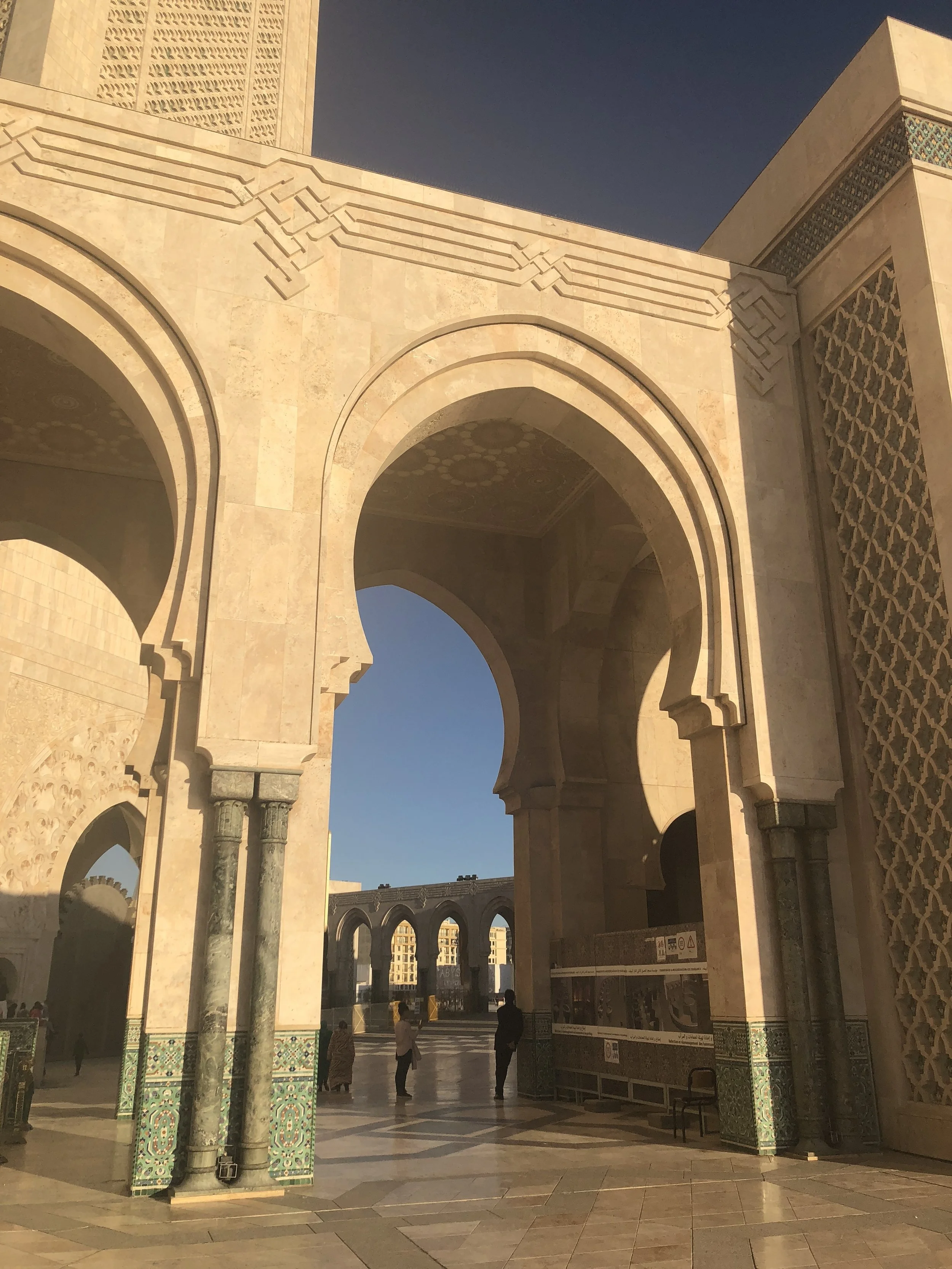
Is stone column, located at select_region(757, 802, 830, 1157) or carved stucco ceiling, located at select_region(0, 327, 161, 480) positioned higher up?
carved stucco ceiling, located at select_region(0, 327, 161, 480)

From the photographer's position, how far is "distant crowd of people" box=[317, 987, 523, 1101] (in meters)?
8.07

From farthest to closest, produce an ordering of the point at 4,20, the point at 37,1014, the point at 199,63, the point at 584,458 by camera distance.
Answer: the point at 37,1014, the point at 199,63, the point at 4,20, the point at 584,458

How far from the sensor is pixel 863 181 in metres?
6.26

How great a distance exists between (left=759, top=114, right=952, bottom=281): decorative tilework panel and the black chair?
5368mm

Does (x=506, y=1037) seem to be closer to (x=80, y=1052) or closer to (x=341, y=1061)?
A: (x=341, y=1061)

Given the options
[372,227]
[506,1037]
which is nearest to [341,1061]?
[506,1037]

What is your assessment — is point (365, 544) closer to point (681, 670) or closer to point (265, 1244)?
point (681, 670)

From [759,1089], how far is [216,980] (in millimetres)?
2939

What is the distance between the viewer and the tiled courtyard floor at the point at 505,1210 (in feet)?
10.6

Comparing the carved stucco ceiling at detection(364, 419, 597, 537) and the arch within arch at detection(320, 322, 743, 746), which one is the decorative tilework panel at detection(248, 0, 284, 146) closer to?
the carved stucco ceiling at detection(364, 419, 597, 537)

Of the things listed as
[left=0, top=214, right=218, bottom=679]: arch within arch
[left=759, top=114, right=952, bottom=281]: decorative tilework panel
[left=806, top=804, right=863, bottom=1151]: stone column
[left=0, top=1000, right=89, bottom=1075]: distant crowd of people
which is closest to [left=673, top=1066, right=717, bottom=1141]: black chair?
[left=806, top=804, right=863, bottom=1151]: stone column

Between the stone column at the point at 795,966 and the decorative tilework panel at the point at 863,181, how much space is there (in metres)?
3.83

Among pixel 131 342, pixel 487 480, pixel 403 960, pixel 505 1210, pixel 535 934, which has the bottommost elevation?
pixel 505 1210

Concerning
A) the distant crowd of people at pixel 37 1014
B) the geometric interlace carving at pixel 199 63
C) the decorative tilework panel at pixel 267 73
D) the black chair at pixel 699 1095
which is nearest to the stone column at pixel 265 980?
the black chair at pixel 699 1095
